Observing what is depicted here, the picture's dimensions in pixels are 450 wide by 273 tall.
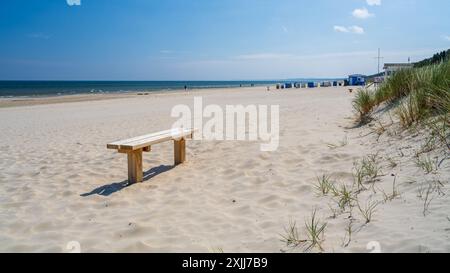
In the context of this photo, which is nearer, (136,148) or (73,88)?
(136,148)

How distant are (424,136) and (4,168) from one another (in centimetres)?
604

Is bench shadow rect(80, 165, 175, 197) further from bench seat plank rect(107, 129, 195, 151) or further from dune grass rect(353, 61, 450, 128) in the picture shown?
dune grass rect(353, 61, 450, 128)

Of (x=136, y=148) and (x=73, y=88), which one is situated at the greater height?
(x=73, y=88)

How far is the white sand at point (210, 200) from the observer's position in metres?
2.70

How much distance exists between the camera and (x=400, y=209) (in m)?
2.85

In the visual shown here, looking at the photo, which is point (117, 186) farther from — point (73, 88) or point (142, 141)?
point (73, 88)

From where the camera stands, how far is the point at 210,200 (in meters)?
3.74

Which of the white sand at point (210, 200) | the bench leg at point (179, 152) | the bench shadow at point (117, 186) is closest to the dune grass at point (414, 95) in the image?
the white sand at point (210, 200)

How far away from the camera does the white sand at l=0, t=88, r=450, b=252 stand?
8.84 ft

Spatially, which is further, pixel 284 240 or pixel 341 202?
pixel 341 202

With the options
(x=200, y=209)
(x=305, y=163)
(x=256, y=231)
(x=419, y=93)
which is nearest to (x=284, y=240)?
(x=256, y=231)

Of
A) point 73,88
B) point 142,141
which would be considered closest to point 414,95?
point 142,141
